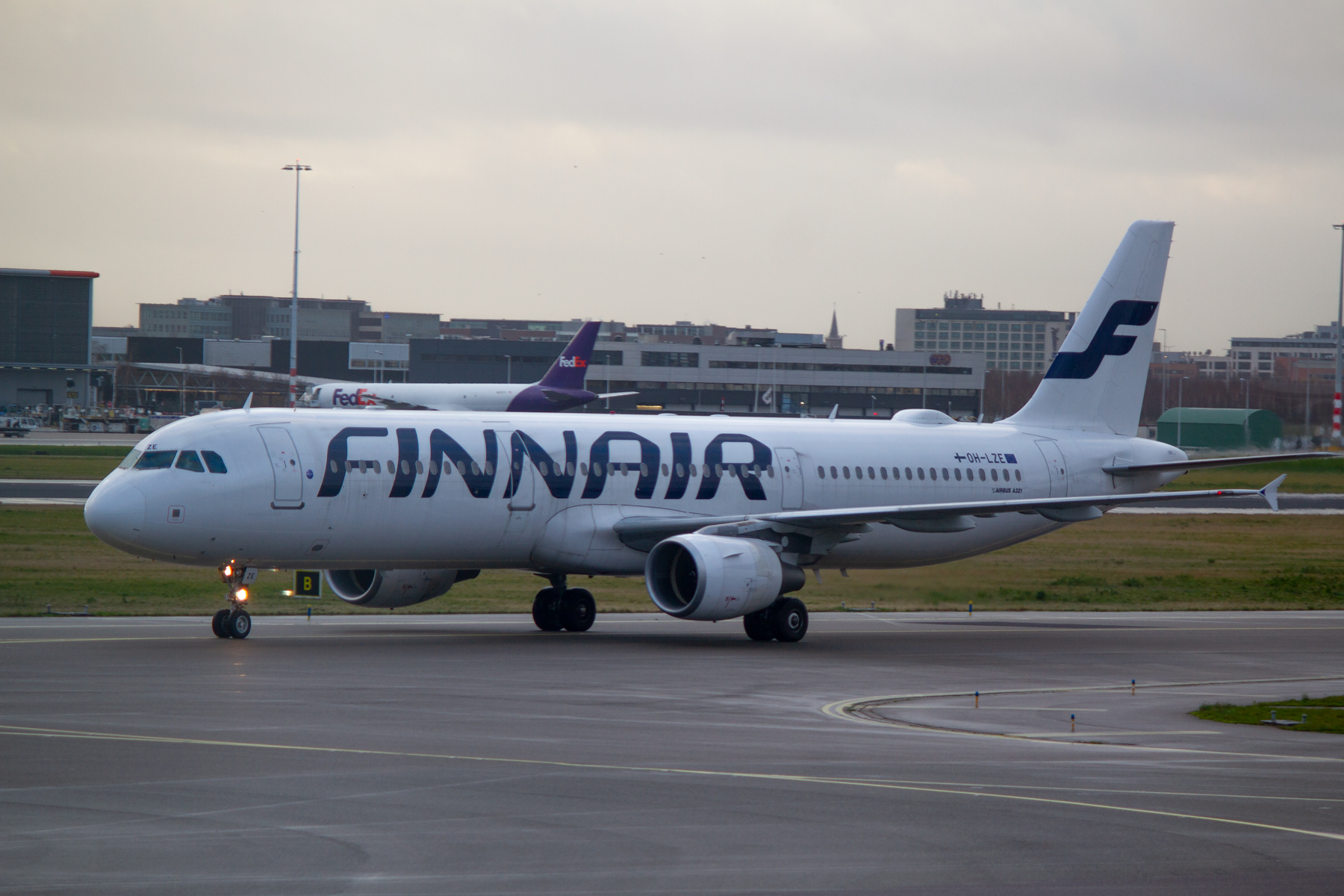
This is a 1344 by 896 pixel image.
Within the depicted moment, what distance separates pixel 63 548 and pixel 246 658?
2317 centimetres

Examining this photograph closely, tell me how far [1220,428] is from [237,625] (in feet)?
262

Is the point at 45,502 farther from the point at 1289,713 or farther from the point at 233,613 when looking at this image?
the point at 1289,713

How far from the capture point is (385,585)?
105ft

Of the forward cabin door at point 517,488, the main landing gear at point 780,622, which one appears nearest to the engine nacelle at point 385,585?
the forward cabin door at point 517,488

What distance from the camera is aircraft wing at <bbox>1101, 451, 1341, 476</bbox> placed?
30828mm

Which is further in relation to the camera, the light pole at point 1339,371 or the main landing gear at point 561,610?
the light pole at point 1339,371

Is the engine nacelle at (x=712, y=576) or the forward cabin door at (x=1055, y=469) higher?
the forward cabin door at (x=1055, y=469)

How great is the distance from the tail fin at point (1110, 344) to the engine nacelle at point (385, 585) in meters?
16.1

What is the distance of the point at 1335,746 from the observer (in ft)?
61.7

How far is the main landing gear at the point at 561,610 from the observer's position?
3284 centimetres

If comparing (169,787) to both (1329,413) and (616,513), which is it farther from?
(1329,413)

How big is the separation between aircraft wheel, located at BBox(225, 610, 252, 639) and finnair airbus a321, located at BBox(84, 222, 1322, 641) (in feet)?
0.14

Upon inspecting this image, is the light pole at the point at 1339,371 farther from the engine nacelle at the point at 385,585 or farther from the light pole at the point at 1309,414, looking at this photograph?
the engine nacelle at the point at 385,585

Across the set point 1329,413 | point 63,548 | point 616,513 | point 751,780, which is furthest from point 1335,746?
point 1329,413
